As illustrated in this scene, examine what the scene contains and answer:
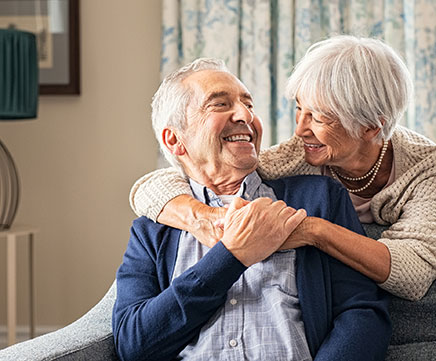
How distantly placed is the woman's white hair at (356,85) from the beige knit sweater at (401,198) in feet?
0.38

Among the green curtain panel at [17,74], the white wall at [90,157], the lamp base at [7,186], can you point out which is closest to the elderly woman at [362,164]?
the green curtain panel at [17,74]

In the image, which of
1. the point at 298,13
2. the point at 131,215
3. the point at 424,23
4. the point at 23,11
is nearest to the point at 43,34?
the point at 23,11

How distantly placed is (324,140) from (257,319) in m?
0.54

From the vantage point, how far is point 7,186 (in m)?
3.39

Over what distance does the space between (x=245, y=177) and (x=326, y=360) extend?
20.8 inches

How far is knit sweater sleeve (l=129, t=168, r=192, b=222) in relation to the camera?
5.53 feet

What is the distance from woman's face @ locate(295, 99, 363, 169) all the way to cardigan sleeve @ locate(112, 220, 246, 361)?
1.56 ft

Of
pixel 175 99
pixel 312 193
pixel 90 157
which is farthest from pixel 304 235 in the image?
pixel 90 157

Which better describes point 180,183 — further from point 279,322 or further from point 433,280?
point 433,280

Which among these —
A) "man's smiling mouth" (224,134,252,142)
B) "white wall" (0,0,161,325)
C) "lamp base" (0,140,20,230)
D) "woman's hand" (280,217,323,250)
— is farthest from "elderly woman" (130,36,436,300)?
"white wall" (0,0,161,325)

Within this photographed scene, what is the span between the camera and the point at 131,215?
3.40 meters

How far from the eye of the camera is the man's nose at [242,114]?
66.5 inches

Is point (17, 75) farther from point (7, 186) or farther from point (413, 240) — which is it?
point (413, 240)

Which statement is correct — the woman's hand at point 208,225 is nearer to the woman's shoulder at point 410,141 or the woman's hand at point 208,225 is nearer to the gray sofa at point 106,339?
the gray sofa at point 106,339
